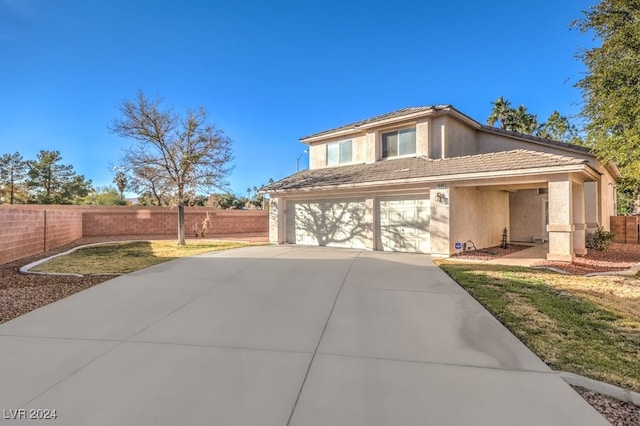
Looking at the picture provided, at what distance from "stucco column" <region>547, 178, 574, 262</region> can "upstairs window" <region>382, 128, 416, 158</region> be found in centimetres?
596

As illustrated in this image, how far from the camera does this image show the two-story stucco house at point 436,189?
1061cm

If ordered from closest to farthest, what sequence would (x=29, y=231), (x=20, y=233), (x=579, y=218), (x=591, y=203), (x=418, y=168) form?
(x=20, y=233) < (x=29, y=231) < (x=579, y=218) < (x=418, y=168) < (x=591, y=203)

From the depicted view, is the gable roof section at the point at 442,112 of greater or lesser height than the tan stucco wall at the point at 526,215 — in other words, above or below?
above

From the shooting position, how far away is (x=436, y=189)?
11875mm

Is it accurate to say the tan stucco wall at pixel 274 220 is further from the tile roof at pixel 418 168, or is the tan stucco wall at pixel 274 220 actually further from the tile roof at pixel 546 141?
the tile roof at pixel 546 141

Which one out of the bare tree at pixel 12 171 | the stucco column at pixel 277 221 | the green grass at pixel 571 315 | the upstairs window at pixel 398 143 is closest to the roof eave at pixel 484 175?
the upstairs window at pixel 398 143

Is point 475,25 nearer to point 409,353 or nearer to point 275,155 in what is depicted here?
point 409,353

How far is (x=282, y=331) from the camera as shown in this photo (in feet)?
14.6

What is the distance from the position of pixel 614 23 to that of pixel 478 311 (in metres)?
10.2

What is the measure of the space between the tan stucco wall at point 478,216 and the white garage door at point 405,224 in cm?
105

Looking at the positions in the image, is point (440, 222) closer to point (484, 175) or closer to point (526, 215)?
point (484, 175)

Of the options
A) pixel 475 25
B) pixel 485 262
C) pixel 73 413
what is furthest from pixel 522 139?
Answer: pixel 73 413

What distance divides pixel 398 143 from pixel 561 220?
7.36 meters

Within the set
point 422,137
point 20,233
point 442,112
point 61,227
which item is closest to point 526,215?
point 422,137
